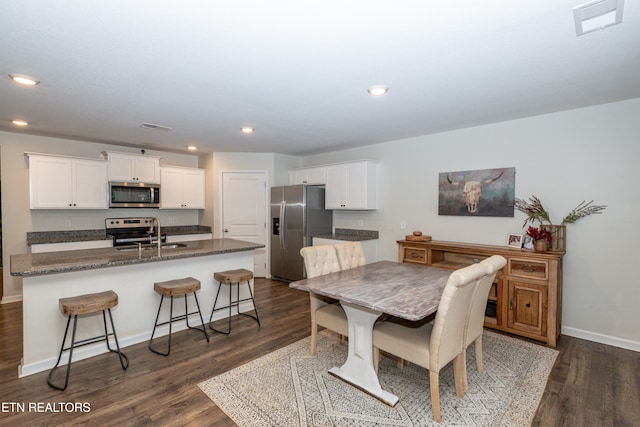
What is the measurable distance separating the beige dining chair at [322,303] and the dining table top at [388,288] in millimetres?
163

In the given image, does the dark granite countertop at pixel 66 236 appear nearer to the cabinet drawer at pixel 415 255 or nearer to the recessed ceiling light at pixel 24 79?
the recessed ceiling light at pixel 24 79

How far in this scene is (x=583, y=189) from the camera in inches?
127

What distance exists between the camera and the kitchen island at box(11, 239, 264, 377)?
2572mm

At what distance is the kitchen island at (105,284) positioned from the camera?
2572 millimetres

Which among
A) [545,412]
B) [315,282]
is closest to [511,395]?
[545,412]

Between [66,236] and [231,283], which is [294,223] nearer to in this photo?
[231,283]

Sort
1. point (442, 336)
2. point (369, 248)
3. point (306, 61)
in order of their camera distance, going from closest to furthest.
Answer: point (442, 336) < point (306, 61) < point (369, 248)

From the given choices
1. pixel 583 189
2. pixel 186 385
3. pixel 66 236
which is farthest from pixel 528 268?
pixel 66 236

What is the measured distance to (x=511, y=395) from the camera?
230 cm

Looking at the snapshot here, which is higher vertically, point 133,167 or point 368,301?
point 133,167

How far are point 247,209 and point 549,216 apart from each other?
4547 mm

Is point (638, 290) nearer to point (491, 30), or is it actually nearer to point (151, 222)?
point (491, 30)

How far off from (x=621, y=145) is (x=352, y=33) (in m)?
3.03

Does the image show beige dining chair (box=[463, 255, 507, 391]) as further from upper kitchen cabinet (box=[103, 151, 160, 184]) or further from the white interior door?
upper kitchen cabinet (box=[103, 151, 160, 184])
